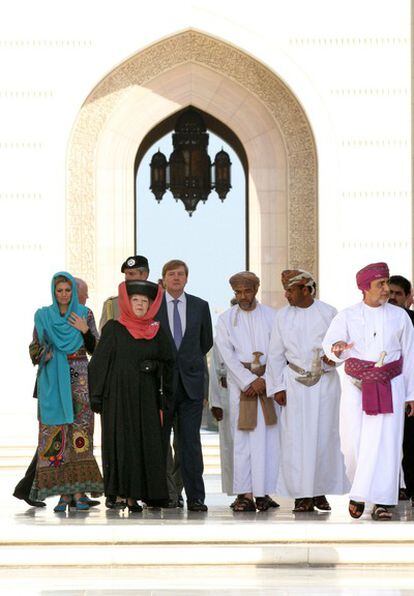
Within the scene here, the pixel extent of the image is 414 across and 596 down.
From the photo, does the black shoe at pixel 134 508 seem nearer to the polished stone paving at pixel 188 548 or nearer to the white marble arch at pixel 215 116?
the polished stone paving at pixel 188 548

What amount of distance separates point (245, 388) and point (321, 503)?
78cm

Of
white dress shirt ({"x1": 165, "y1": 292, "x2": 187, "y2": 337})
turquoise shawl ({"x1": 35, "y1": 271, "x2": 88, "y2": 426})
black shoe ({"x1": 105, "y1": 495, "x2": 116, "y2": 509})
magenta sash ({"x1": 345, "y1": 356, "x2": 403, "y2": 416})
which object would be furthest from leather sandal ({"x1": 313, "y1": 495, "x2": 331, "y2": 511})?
turquoise shawl ({"x1": 35, "y1": 271, "x2": 88, "y2": 426})

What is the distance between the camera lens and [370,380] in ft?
25.1

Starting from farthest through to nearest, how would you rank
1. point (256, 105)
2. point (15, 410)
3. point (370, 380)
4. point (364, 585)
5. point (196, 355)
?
point (256, 105) < point (15, 410) < point (196, 355) < point (370, 380) < point (364, 585)

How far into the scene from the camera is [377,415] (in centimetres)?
764

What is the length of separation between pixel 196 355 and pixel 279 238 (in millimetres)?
4734

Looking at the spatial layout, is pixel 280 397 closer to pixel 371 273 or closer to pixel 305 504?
pixel 305 504

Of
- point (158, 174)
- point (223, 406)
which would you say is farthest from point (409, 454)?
point (158, 174)

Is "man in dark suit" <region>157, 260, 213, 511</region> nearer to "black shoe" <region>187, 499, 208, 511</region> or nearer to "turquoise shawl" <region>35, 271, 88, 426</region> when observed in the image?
"black shoe" <region>187, 499, 208, 511</region>

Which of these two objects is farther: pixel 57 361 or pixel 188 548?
pixel 57 361

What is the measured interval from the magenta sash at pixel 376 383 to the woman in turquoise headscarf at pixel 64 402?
153 cm

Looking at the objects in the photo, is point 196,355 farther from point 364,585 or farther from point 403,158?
point 403,158

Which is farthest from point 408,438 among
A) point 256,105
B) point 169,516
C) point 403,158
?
point 256,105

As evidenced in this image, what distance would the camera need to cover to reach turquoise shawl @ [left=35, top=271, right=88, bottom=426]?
7.95 meters
